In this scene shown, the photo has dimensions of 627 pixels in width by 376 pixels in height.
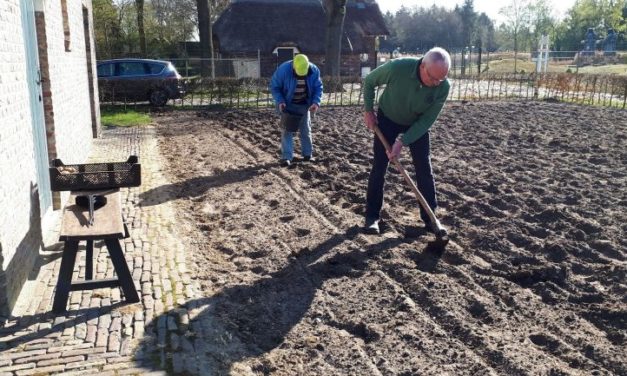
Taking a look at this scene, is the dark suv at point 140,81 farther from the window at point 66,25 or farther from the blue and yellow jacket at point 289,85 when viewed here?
the blue and yellow jacket at point 289,85

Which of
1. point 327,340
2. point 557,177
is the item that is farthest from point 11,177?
point 557,177

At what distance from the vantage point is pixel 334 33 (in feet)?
94.2

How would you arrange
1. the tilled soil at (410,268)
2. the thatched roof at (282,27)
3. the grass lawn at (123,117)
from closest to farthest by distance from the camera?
the tilled soil at (410,268) → the grass lawn at (123,117) → the thatched roof at (282,27)

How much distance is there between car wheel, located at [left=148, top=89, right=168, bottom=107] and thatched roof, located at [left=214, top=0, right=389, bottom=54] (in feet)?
48.9

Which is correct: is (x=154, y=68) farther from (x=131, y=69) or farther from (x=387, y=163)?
(x=387, y=163)

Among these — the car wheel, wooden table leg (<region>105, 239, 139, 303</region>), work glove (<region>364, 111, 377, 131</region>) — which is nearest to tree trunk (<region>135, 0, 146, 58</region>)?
the car wheel

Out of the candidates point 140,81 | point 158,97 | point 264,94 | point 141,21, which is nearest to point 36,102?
point 140,81

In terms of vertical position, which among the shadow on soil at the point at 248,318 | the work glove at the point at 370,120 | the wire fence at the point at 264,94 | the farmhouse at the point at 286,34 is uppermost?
the farmhouse at the point at 286,34

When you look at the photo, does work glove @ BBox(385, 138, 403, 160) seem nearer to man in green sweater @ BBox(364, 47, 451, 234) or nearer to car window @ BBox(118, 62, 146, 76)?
man in green sweater @ BBox(364, 47, 451, 234)

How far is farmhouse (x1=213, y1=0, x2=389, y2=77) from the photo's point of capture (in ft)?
112

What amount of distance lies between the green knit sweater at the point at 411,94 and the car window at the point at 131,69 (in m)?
15.3

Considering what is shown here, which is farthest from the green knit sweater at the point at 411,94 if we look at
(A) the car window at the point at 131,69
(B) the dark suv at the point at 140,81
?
(A) the car window at the point at 131,69

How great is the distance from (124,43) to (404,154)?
1121 inches

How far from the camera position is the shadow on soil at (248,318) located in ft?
11.8
